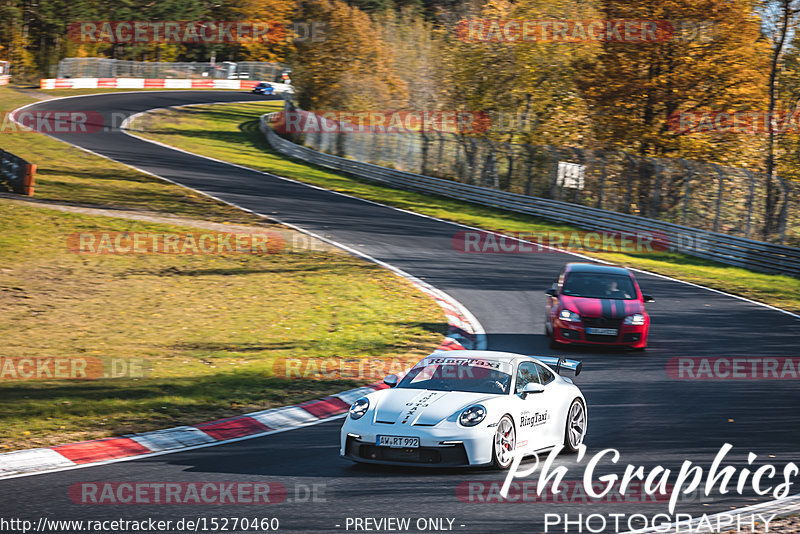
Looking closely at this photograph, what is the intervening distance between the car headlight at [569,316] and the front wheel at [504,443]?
25.6 feet

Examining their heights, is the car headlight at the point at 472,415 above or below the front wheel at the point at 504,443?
above

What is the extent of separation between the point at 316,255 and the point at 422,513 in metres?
17.9

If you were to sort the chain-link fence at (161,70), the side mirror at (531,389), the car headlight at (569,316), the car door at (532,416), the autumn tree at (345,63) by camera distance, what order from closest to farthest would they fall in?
the car door at (532,416) < the side mirror at (531,389) < the car headlight at (569,316) < the autumn tree at (345,63) < the chain-link fence at (161,70)

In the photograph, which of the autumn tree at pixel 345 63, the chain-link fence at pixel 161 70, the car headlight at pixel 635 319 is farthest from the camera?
the chain-link fence at pixel 161 70

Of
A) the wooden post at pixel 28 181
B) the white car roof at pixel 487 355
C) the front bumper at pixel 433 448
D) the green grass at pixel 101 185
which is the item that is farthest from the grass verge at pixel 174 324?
the front bumper at pixel 433 448

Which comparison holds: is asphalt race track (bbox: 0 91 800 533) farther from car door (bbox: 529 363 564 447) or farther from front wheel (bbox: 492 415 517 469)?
car door (bbox: 529 363 564 447)

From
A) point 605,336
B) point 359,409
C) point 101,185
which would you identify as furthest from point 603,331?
point 101,185

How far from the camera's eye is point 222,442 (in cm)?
1021

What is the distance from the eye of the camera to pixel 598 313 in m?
16.7

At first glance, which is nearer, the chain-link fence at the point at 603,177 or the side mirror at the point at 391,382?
the side mirror at the point at 391,382

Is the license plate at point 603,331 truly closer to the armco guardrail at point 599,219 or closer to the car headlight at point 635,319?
the car headlight at point 635,319

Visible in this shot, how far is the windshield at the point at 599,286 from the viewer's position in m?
17.5

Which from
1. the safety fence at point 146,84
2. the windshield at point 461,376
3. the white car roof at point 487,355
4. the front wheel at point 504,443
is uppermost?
the safety fence at point 146,84

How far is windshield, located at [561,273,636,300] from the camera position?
17.5 metres
